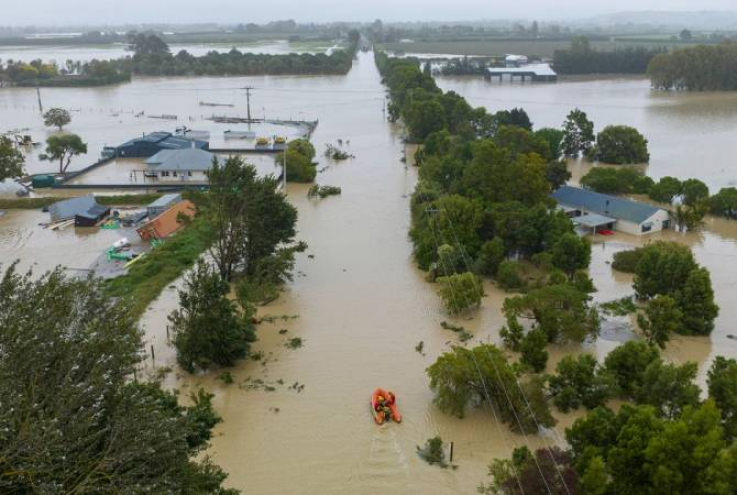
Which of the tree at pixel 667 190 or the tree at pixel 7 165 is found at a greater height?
the tree at pixel 7 165

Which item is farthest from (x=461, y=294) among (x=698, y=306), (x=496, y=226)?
(x=698, y=306)

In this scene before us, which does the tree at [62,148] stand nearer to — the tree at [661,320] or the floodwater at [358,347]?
the floodwater at [358,347]

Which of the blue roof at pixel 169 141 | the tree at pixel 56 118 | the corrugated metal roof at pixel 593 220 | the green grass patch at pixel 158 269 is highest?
the tree at pixel 56 118

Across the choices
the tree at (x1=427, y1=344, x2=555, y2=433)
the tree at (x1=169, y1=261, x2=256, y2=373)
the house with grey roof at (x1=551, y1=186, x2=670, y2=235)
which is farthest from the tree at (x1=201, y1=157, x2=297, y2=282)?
the house with grey roof at (x1=551, y1=186, x2=670, y2=235)

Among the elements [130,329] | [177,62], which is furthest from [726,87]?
[130,329]

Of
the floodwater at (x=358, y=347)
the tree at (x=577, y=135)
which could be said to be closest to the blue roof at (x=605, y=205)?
the floodwater at (x=358, y=347)

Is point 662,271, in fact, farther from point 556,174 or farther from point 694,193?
point 556,174
